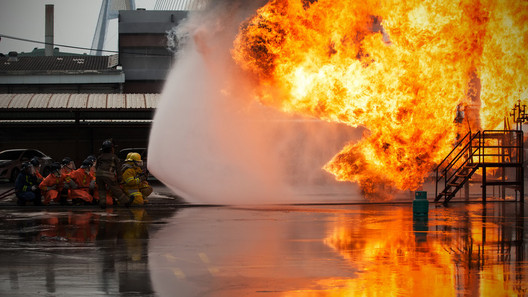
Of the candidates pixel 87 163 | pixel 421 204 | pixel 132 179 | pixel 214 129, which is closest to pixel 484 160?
pixel 421 204

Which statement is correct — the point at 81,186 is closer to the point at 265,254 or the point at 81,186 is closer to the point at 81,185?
the point at 81,185

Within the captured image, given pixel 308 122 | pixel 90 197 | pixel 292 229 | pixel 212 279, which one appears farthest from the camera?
pixel 308 122

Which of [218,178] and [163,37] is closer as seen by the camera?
[218,178]

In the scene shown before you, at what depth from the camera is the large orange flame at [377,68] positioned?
20.2 m

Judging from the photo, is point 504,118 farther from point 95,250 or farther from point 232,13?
point 95,250

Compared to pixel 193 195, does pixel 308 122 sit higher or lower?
higher

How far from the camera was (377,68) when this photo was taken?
20406mm

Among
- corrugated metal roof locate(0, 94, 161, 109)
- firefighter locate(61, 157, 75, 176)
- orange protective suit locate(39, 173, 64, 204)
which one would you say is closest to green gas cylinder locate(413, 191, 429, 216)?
orange protective suit locate(39, 173, 64, 204)

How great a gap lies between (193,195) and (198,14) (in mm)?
5594

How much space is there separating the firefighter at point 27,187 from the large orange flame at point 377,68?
6.86 m

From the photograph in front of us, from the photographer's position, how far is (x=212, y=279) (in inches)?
363

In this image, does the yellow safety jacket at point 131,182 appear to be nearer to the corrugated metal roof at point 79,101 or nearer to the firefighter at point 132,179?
the firefighter at point 132,179

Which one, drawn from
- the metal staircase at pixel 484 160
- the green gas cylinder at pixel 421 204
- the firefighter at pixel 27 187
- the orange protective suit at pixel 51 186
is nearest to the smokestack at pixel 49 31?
the firefighter at pixel 27 187

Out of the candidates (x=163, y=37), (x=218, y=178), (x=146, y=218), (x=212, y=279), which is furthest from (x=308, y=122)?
(x=163, y=37)
